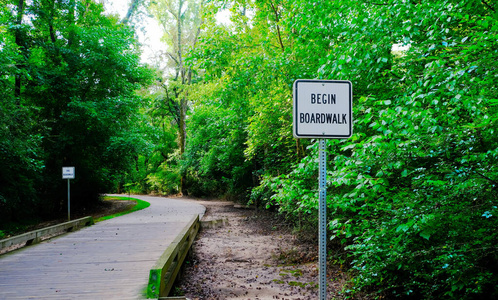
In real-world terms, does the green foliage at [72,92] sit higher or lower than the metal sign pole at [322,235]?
higher

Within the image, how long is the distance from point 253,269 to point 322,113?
22.3 ft

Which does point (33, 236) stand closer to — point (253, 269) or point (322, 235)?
point (253, 269)

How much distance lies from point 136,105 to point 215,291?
53.9 ft

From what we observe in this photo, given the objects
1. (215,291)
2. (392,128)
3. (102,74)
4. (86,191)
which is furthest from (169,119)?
(392,128)

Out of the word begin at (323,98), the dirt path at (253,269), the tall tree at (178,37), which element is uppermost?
the tall tree at (178,37)

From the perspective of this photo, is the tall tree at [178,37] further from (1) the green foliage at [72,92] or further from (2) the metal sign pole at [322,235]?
(2) the metal sign pole at [322,235]

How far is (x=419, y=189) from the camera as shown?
161 inches

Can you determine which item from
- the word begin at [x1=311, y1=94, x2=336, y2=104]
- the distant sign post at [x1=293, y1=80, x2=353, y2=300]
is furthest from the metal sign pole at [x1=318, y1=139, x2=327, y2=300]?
the word begin at [x1=311, y1=94, x2=336, y2=104]

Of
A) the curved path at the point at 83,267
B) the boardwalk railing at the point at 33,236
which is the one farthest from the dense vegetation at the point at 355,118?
the boardwalk railing at the point at 33,236

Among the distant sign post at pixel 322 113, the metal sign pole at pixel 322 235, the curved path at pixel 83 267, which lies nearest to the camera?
the metal sign pole at pixel 322 235

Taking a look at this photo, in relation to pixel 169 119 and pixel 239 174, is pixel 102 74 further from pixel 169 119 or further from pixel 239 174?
pixel 169 119

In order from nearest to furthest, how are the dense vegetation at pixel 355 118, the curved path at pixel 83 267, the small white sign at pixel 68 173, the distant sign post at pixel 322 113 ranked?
the distant sign post at pixel 322 113, the dense vegetation at pixel 355 118, the curved path at pixel 83 267, the small white sign at pixel 68 173

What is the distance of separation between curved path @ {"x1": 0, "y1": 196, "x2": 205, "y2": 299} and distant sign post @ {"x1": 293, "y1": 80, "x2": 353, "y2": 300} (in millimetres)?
3649

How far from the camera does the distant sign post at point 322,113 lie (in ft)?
9.06
